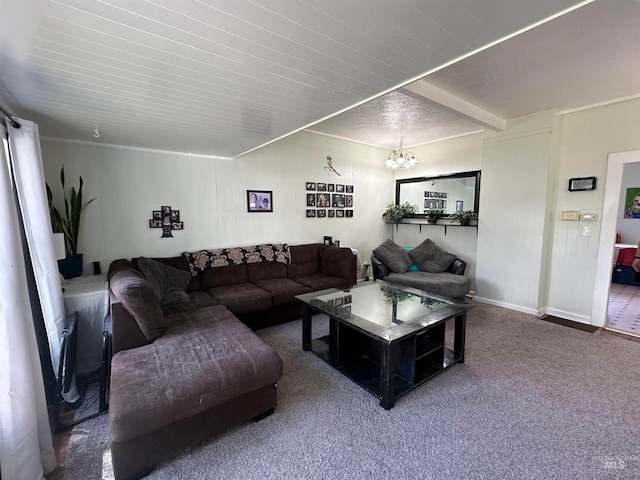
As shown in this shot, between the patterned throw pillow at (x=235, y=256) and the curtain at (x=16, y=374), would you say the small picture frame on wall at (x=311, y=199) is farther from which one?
the curtain at (x=16, y=374)

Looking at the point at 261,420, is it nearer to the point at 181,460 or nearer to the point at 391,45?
the point at 181,460

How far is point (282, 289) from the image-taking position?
3.46 meters

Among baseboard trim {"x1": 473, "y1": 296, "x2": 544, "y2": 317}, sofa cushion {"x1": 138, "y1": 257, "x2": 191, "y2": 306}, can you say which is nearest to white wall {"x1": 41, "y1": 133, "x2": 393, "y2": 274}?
sofa cushion {"x1": 138, "y1": 257, "x2": 191, "y2": 306}

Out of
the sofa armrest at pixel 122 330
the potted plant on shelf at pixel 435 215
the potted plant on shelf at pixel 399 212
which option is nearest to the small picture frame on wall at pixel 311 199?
the potted plant on shelf at pixel 399 212

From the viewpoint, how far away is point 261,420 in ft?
6.18

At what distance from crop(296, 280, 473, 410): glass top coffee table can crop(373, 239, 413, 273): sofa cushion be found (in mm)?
1409

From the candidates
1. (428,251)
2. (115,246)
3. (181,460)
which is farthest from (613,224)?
(115,246)

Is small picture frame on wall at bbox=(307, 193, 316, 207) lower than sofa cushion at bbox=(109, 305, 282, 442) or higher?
higher

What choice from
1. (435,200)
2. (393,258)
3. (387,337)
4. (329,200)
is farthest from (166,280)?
(435,200)

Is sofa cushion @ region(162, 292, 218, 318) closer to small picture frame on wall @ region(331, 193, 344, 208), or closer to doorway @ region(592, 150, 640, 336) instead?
small picture frame on wall @ region(331, 193, 344, 208)

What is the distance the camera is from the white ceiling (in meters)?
1.07

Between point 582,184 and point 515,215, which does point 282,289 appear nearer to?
point 515,215

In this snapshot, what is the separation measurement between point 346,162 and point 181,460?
4.51 m

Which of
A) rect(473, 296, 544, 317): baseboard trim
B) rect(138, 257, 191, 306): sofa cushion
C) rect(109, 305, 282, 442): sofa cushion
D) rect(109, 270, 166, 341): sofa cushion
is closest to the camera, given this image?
rect(109, 305, 282, 442): sofa cushion
